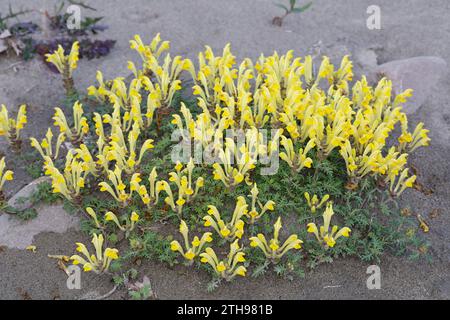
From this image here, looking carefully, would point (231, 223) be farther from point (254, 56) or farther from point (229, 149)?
point (254, 56)

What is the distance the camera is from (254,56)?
7.78m

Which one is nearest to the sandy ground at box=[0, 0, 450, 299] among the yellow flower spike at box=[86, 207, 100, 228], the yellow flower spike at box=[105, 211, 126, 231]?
the yellow flower spike at box=[86, 207, 100, 228]

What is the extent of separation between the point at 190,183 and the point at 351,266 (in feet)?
5.77

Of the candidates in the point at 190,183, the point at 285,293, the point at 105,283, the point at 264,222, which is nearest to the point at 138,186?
the point at 190,183

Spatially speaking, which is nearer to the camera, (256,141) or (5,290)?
(5,290)

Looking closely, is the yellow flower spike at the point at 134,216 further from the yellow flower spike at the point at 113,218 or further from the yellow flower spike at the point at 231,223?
the yellow flower spike at the point at 231,223

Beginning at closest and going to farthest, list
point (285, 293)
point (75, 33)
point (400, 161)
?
point (285, 293) < point (400, 161) < point (75, 33)

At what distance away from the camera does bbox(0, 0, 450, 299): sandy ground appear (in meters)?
4.84

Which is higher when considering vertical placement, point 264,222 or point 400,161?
point 400,161

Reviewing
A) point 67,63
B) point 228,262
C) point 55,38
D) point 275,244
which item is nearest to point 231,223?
point 228,262

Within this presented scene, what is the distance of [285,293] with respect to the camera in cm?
480

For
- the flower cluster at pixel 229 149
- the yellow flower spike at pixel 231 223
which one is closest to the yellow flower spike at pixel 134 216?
the flower cluster at pixel 229 149

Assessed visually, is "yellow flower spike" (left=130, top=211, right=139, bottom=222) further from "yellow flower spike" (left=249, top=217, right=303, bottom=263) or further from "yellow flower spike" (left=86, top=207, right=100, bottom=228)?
Answer: "yellow flower spike" (left=249, top=217, right=303, bottom=263)

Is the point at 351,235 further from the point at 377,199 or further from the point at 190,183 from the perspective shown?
the point at 190,183
